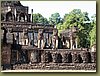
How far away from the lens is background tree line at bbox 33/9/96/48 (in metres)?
4.47

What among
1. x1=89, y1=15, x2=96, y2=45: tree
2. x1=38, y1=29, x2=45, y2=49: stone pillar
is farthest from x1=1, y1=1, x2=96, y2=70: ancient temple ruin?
x1=89, y1=15, x2=96, y2=45: tree

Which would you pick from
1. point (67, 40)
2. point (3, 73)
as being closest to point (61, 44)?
point (67, 40)

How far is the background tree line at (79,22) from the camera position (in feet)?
14.7

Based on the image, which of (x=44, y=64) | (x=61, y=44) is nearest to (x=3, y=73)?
(x=44, y=64)

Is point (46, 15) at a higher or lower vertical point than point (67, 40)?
higher

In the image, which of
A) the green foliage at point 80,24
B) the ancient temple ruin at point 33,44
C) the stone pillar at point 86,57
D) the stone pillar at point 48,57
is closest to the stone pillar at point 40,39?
the ancient temple ruin at point 33,44

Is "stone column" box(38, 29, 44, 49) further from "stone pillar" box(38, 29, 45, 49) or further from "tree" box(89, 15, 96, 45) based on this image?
"tree" box(89, 15, 96, 45)

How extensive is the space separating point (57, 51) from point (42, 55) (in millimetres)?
196

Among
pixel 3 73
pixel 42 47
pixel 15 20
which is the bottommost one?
pixel 3 73

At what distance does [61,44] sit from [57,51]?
0.33 feet

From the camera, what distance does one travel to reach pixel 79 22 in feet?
14.8

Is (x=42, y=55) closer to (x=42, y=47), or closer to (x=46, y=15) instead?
(x=42, y=47)

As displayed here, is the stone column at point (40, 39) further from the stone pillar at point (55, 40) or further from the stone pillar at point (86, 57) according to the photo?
the stone pillar at point (86, 57)

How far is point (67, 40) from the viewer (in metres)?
4.51
